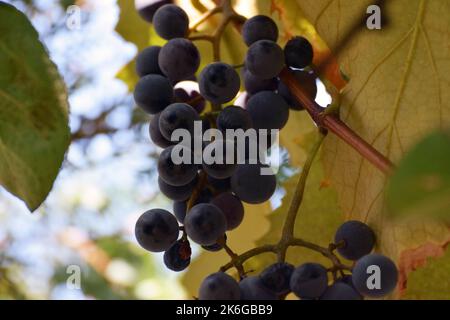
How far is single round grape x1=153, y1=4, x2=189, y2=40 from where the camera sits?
81 centimetres

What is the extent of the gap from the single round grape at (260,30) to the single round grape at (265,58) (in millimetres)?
29

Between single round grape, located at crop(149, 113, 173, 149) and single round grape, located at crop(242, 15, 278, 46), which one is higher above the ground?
single round grape, located at crop(242, 15, 278, 46)

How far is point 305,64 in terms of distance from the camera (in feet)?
2.48

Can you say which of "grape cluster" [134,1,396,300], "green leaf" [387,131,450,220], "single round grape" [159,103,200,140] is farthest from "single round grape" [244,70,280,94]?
"green leaf" [387,131,450,220]

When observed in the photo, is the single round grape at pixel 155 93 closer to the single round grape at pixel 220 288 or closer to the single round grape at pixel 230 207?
the single round grape at pixel 230 207

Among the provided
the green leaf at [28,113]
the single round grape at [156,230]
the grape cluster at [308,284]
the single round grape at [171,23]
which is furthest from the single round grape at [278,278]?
the single round grape at [171,23]

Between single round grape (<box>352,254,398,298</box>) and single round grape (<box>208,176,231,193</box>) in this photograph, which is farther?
single round grape (<box>208,176,231,193</box>)

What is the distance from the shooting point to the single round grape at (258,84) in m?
0.78

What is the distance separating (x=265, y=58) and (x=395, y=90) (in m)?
0.14

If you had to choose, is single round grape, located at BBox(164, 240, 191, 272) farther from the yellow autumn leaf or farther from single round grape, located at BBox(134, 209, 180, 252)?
the yellow autumn leaf

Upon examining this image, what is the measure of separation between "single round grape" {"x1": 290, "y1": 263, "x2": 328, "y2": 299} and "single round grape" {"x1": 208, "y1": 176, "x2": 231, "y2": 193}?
171 millimetres

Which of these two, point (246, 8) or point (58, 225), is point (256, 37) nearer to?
point (246, 8)

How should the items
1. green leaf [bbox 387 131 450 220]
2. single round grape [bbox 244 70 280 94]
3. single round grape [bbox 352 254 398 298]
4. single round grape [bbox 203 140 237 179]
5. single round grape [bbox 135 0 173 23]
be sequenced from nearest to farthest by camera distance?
1. green leaf [bbox 387 131 450 220]
2. single round grape [bbox 352 254 398 298]
3. single round grape [bbox 203 140 237 179]
4. single round grape [bbox 244 70 280 94]
5. single round grape [bbox 135 0 173 23]

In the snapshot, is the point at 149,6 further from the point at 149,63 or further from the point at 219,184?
the point at 219,184
